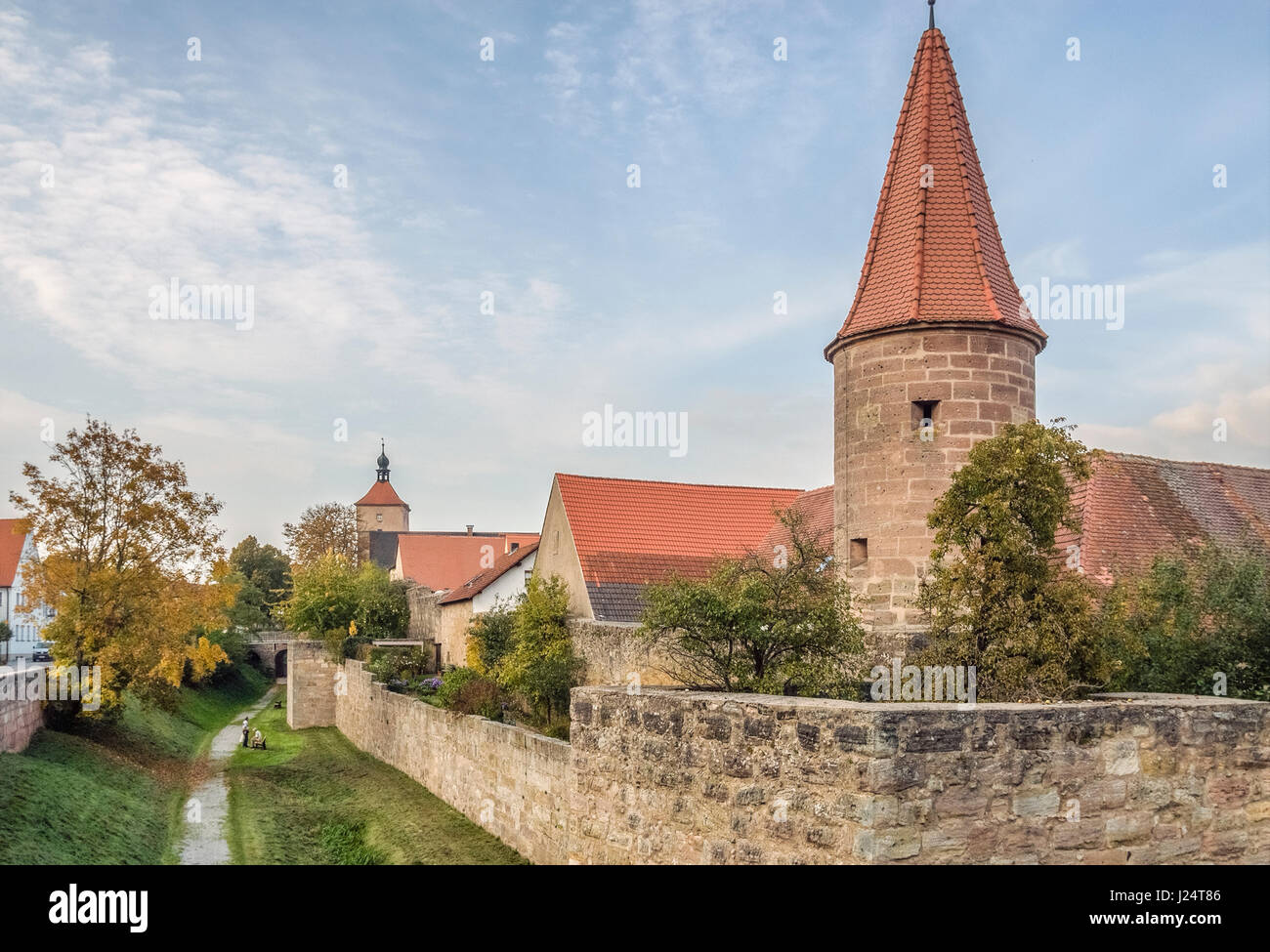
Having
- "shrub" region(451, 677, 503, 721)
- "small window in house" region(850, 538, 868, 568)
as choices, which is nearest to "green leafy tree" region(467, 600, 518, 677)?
"shrub" region(451, 677, 503, 721)

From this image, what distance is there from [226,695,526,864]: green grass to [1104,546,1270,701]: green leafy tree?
25.9 ft

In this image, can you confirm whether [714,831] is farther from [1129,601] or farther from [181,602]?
[181,602]

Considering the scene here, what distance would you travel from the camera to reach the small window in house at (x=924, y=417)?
11930 millimetres

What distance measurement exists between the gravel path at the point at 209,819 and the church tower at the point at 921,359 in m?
9.55

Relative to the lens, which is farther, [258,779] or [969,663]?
[258,779]

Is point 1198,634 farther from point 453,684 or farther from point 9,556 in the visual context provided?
point 9,556

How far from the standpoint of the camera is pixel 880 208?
13.7 m

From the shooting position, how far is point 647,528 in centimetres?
2478

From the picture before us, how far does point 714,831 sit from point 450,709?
39.5 ft

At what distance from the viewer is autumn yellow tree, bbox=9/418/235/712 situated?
20219 millimetres

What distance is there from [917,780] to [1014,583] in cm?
259

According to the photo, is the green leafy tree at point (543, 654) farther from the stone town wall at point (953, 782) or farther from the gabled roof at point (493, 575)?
the stone town wall at point (953, 782)

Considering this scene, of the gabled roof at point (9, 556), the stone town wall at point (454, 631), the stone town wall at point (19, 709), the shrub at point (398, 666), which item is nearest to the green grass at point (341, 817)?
the shrub at point (398, 666)
